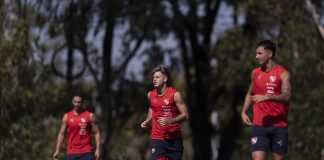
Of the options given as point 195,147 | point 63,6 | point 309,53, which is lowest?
point 195,147

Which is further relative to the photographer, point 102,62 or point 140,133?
point 140,133

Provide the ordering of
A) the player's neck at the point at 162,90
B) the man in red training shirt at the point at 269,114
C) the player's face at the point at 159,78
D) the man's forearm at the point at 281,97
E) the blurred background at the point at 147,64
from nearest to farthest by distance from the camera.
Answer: the man's forearm at the point at 281,97 → the man in red training shirt at the point at 269,114 → the player's face at the point at 159,78 → the player's neck at the point at 162,90 → the blurred background at the point at 147,64

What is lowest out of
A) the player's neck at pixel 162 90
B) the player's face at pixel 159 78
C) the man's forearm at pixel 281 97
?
the man's forearm at pixel 281 97

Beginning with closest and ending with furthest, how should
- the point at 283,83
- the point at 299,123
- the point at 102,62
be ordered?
the point at 283,83
the point at 299,123
the point at 102,62

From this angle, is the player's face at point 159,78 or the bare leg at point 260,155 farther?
the player's face at point 159,78

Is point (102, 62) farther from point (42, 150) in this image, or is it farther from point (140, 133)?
point (42, 150)

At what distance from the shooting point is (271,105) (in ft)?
43.2

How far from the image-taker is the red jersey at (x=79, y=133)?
1766 centimetres

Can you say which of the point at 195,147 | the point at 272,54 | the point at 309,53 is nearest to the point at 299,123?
the point at 309,53

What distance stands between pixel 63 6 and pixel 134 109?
671 cm

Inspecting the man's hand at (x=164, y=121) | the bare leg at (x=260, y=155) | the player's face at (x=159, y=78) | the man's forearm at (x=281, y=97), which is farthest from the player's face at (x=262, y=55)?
the man's hand at (x=164, y=121)

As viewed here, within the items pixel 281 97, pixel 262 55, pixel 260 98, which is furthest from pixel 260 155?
pixel 262 55

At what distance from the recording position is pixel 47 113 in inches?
1176

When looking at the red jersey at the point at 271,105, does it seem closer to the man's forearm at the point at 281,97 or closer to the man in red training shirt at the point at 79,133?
the man's forearm at the point at 281,97
